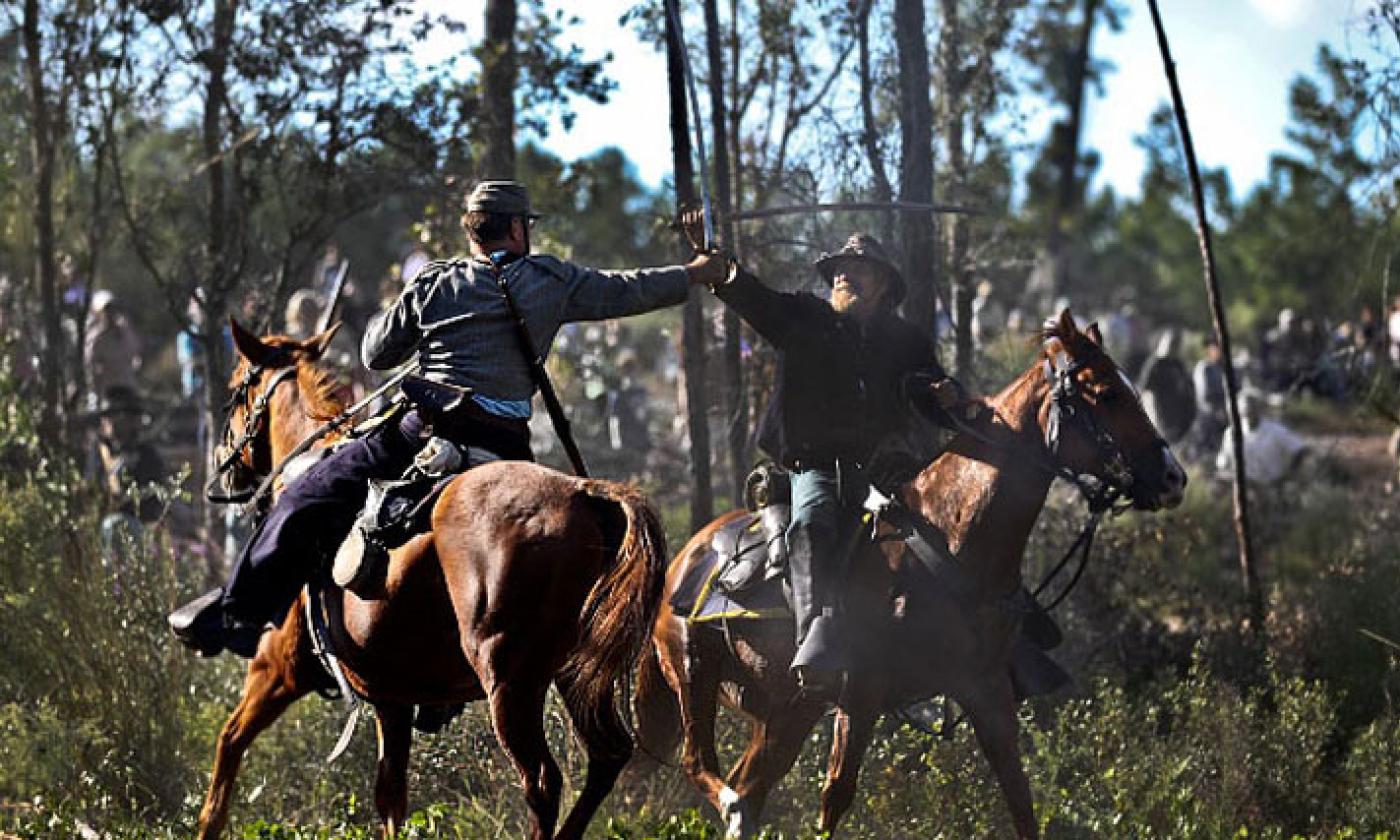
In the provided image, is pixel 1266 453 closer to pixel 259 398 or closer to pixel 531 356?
pixel 259 398

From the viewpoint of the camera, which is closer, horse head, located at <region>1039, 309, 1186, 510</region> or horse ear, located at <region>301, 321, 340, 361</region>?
horse head, located at <region>1039, 309, 1186, 510</region>

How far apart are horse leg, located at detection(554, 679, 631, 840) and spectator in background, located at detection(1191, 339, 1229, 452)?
16.8m

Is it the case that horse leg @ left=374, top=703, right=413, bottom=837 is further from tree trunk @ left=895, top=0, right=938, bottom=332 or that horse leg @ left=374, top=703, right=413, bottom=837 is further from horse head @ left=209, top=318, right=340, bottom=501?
tree trunk @ left=895, top=0, right=938, bottom=332

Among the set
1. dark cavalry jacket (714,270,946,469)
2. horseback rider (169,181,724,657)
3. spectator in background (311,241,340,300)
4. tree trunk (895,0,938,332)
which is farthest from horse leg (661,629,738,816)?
spectator in background (311,241,340,300)

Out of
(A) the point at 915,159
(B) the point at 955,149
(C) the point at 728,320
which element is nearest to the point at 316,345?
(C) the point at 728,320

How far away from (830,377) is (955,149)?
6529 millimetres

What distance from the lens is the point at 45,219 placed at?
14258 millimetres

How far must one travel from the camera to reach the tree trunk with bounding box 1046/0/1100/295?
134ft

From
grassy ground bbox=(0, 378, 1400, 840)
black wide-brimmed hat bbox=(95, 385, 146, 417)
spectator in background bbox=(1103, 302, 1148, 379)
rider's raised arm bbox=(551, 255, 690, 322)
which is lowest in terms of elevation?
grassy ground bbox=(0, 378, 1400, 840)

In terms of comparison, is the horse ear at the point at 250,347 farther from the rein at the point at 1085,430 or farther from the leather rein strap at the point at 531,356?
the rein at the point at 1085,430

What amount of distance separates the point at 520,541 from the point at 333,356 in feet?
40.9

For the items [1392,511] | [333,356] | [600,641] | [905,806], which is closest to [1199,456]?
[1392,511]

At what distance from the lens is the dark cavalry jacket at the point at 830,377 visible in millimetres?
8633

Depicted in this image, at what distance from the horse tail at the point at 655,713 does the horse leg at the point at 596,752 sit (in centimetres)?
221
